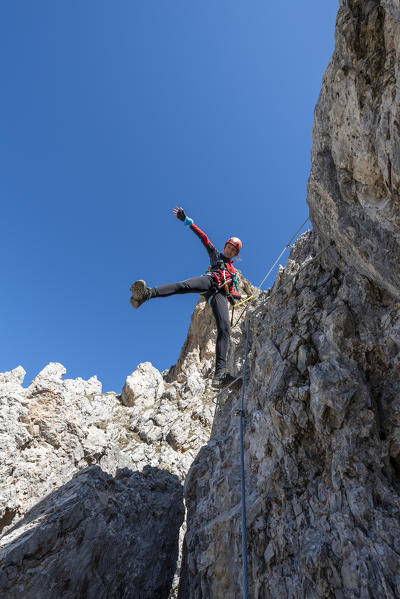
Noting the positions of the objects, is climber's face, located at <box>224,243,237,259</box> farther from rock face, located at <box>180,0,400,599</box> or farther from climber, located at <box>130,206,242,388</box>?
rock face, located at <box>180,0,400,599</box>

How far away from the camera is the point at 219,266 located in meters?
9.05

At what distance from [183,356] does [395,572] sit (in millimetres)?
29478

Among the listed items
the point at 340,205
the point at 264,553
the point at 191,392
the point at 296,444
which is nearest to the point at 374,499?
the point at 296,444

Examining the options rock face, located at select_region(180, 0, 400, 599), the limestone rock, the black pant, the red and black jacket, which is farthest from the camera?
the limestone rock

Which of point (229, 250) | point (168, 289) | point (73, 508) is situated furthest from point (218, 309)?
point (73, 508)

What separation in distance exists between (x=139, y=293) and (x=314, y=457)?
177 inches

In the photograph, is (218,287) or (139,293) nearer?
(139,293)

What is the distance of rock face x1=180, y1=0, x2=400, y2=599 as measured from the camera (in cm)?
382

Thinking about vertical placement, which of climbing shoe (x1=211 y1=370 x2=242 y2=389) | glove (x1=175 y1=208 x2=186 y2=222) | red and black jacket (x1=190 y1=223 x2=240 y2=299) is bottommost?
climbing shoe (x1=211 y1=370 x2=242 y2=389)

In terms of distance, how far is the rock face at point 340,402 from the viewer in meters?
3.82

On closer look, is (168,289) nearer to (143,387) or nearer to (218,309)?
(218,309)

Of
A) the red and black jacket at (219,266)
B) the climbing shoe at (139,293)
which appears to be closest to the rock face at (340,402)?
the red and black jacket at (219,266)

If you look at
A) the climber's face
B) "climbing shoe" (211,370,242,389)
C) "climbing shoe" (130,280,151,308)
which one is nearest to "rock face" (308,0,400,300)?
"climbing shoe" (130,280,151,308)

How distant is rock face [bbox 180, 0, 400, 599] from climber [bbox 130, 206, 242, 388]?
1869 millimetres
